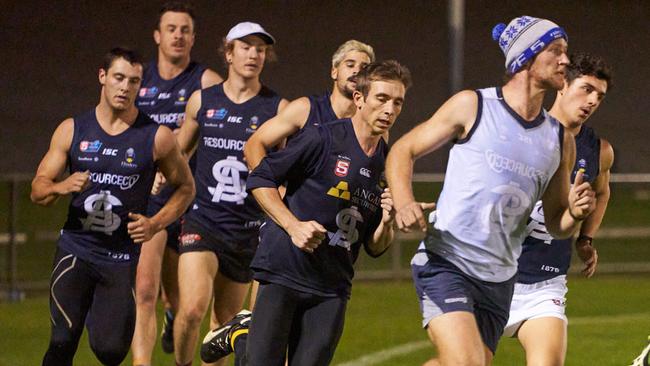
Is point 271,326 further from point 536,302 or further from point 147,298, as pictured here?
point 147,298

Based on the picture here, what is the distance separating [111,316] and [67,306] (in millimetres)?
267

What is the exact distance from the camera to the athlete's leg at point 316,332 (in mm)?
6469

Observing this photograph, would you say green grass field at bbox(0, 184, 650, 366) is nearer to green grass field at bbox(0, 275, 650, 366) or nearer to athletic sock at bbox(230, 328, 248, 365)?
green grass field at bbox(0, 275, 650, 366)

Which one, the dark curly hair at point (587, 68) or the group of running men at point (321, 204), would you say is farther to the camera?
the dark curly hair at point (587, 68)

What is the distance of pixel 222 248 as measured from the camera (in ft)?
28.4

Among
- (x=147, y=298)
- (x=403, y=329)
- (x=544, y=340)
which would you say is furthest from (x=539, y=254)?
(x=403, y=329)

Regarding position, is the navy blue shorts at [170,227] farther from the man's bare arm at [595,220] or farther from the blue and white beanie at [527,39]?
the blue and white beanie at [527,39]

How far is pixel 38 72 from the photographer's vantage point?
98.8ft

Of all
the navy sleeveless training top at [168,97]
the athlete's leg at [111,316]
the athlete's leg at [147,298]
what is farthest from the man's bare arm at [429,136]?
the navy sleeveless training top at [168,97]

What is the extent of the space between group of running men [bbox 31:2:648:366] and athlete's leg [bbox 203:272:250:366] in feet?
0.04

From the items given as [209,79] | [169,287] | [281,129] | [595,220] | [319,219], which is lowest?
[169,287]

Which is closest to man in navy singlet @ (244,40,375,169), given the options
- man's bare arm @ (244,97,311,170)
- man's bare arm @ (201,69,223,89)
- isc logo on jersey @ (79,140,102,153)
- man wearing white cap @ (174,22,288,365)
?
man's bare arm @ (244,97,311,170)

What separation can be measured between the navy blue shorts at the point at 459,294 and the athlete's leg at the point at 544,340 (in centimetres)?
49

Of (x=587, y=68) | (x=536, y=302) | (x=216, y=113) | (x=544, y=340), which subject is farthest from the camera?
(x=216, y=113)
